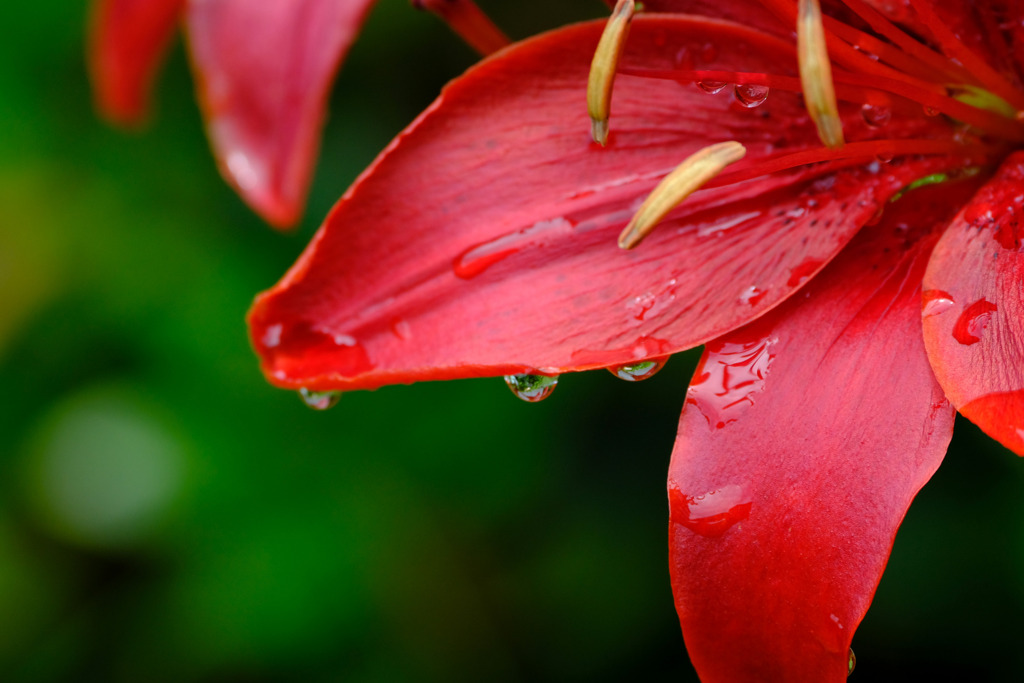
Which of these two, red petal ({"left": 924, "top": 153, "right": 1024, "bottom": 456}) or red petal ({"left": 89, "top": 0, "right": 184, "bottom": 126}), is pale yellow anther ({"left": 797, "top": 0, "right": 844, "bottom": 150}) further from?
red petal ({"left": 89, "top": 0, "right": 184, "bottom": 126})

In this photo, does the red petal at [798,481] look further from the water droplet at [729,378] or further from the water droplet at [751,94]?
the water droplet at [751,94]

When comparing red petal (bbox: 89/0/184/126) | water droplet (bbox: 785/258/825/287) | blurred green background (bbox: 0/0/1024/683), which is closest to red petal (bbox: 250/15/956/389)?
water droplet (bbox: 785/258/825/287)

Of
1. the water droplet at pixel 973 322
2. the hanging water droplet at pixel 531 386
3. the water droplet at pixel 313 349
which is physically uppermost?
the water droplet at pixel 973 322

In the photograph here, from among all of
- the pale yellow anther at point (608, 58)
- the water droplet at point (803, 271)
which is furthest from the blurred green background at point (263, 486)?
the pale yellow anther at point (608, 58)

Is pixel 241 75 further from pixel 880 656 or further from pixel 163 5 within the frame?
pixel 880 656

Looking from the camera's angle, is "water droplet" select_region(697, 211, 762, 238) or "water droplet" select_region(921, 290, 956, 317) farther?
"water droplet" select_region(697, 211, 762, 238)

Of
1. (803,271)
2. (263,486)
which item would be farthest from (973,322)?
(263,486)
